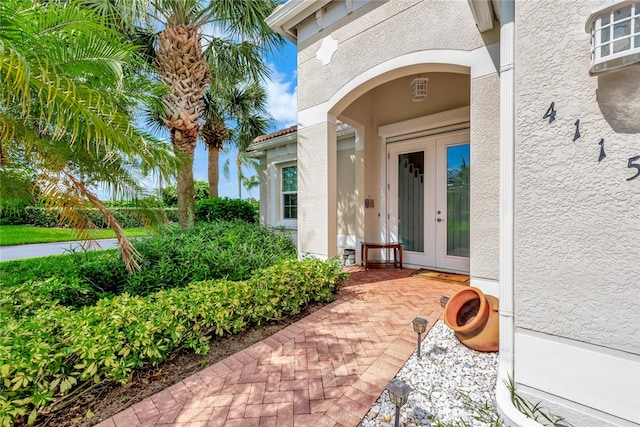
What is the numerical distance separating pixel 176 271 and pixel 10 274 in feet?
9.25

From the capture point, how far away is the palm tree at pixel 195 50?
7762 millimetres

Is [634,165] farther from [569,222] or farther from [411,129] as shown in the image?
[411,129]

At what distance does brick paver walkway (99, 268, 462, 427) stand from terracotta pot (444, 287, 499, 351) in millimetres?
526

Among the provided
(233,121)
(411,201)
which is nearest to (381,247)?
(411,201)

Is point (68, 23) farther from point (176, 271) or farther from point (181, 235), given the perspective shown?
point (181, 235)

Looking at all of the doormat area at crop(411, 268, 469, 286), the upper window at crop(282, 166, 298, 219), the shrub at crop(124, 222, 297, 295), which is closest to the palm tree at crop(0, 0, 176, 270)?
the shrub at crop(124, 222, 297, 295)

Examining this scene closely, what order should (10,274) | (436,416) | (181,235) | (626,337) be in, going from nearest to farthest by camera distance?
1. (626,337)
2. (436,416)
3. (10,274)
4. (181,235)

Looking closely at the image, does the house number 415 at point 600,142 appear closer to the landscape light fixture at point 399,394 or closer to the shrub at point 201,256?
the landscape light fixture at point 399,394

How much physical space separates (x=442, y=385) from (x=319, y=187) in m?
4.36

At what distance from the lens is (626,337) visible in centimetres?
184

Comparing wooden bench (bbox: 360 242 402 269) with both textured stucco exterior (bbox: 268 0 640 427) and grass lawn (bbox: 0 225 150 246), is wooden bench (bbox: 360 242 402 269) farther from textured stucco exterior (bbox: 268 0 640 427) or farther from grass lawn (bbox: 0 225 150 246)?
grass lawn (bbox: 0 225 150 246)

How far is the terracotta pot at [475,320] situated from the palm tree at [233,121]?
1410 centimetres

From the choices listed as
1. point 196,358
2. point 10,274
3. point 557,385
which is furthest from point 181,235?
point 557,385

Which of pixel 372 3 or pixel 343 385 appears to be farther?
pixel 372 3
